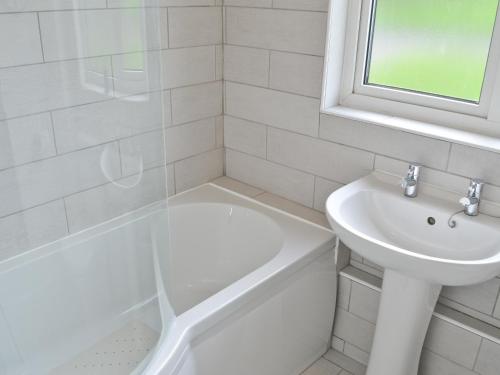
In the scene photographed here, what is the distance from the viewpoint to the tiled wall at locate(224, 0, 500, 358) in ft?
6.17

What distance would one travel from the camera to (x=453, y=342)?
6.39 feet

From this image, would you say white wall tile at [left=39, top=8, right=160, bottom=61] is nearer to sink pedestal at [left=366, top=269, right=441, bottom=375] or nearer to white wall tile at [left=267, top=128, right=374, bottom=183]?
white wall tile at [left=267, top=128, right=374, bottom=183]

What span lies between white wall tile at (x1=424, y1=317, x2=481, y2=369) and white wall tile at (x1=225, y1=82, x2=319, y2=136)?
38.2 inches

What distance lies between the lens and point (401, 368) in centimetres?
189

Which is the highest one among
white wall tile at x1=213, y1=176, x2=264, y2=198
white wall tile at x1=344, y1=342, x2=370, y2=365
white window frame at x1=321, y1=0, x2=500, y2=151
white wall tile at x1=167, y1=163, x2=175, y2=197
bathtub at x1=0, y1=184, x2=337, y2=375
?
white window frame at x1=321, y1=0, x2=500, y2=151

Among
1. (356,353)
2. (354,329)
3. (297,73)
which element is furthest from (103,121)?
(356,353)

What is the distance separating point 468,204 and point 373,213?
1.18ft

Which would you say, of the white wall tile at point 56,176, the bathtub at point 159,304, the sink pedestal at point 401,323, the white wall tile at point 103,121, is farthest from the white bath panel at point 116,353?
the sink pedestal at point 401,323

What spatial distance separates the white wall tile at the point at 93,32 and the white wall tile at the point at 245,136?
86 cm

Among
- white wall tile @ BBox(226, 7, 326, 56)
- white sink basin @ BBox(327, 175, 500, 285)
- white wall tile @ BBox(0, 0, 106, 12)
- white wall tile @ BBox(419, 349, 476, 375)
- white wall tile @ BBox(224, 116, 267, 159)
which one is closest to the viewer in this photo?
white sink basin @ BBox(327, 175, 500, 285)

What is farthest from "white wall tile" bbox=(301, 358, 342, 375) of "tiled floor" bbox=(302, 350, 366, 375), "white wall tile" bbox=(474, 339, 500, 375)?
"white wall tile" bbox=(474, 339, 500, 375)

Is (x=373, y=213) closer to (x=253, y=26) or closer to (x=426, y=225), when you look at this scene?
(x=426, y=225)

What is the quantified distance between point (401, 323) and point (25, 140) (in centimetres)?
149

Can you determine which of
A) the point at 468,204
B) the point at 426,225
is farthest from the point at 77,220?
the point at 468,204
